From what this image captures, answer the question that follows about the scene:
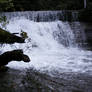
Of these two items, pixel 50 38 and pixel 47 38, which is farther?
pixel 50 38

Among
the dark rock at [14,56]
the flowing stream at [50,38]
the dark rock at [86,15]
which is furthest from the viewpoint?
the dark rock at [86,15]

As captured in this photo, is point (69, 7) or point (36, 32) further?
Answer: point (69, 7)

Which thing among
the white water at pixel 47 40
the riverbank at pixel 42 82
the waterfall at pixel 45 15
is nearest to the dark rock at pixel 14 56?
the riverbank at pixel 42 82

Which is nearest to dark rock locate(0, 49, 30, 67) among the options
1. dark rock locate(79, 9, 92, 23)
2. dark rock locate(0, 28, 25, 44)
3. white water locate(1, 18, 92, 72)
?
dark rock locate(0, 28, 25, 44)

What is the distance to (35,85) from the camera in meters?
5.43

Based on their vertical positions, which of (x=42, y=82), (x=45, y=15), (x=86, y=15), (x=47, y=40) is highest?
(x=45, y=15)

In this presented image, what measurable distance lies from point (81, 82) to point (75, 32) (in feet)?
27.5

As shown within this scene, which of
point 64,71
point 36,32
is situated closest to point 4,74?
point 64,71

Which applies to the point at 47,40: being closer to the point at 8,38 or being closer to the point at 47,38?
the point at 47,38

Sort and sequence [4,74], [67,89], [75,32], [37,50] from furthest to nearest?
[75,32], [37,50], [4,74], [67,89]

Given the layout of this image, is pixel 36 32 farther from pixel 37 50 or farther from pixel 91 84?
pixel 91 84

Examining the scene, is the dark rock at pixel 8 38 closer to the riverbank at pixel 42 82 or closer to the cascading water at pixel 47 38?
the riverbank at pixel 42 82

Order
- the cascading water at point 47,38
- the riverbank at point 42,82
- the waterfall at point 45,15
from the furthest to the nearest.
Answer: the waterfall at point 45,15, the cascading water at point 47,38, the riverbank at point 42,82

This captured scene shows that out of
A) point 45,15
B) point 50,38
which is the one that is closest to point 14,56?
point 50,38
